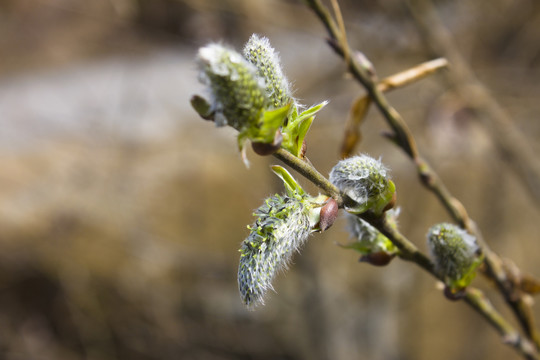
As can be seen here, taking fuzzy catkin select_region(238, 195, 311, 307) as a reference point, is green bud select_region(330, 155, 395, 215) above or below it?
above

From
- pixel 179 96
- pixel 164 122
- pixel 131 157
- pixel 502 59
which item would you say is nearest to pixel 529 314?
pixel 502 59

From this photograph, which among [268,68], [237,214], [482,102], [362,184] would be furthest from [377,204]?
[237,214]

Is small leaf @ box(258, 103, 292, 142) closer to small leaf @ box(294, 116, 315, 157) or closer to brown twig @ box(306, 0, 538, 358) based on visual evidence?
small leaf @ box(294, 116, 315, 157)

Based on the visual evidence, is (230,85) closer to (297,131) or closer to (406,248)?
(297,131)

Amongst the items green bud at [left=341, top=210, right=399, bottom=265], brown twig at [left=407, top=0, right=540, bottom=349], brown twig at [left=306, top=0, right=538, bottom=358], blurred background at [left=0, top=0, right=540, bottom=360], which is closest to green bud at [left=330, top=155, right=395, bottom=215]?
green bud at [left=341, top=210, right=399, bottom=265]

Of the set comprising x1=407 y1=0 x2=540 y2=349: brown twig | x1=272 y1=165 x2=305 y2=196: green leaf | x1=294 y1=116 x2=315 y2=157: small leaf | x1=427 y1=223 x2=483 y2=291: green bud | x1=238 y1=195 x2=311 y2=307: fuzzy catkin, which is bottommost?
x1=238 y1=195 x2=311 y2=307: fuzzy catkin

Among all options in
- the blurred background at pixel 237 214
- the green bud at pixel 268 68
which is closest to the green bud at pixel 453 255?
the green bud at pixel 268 68
